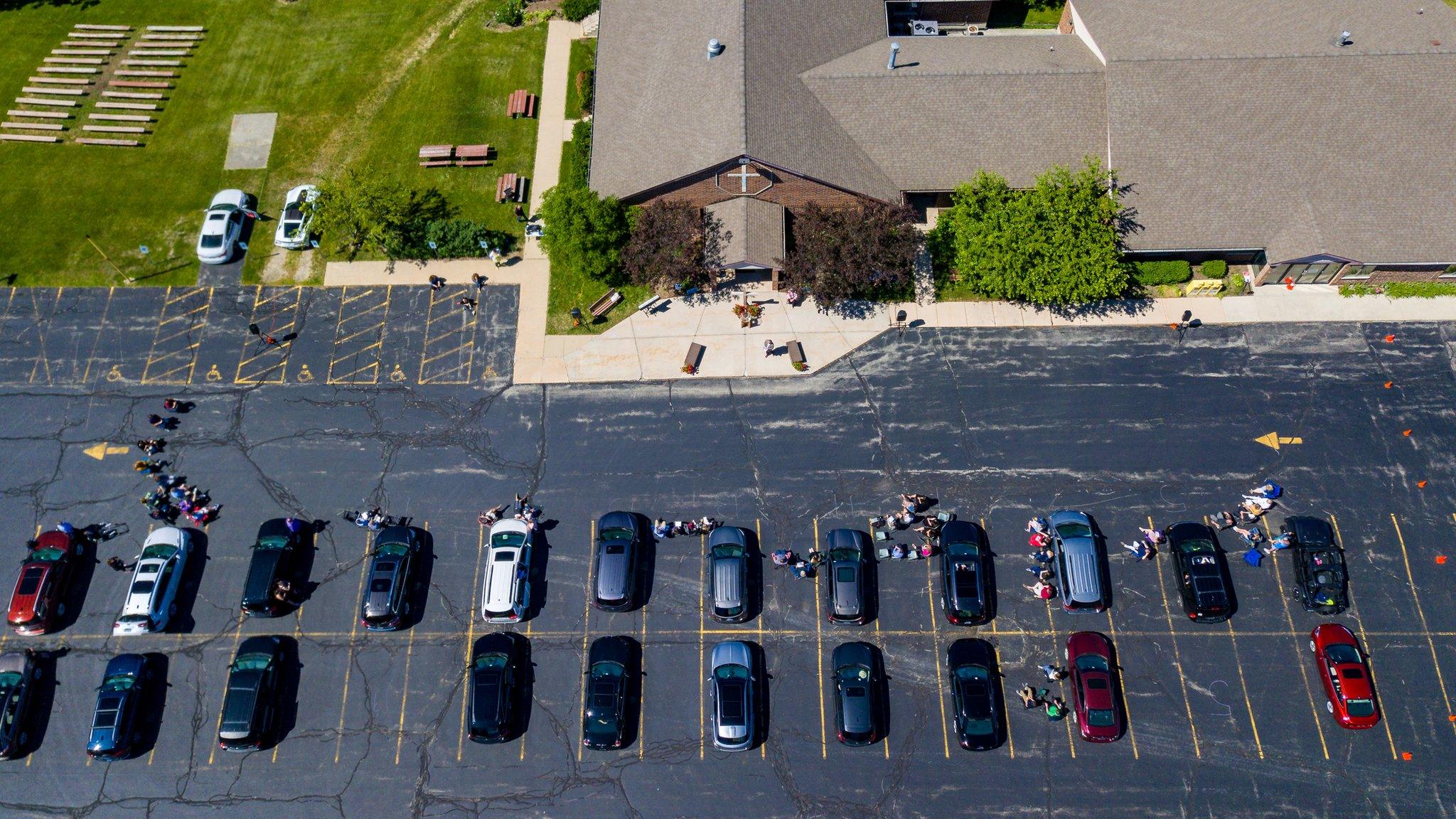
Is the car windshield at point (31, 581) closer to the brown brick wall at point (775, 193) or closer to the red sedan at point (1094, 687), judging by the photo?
the brown brick wall at point (775, 193)

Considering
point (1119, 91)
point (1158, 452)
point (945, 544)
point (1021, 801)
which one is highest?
point (1119, 91)

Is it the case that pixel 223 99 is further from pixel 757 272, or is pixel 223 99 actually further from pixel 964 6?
pixel 964 6

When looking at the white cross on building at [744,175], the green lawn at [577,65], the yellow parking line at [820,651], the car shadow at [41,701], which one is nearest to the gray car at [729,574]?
the yellow parking line at [820,651]

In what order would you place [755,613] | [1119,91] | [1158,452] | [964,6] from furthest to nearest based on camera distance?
[964,6] → [1119,91] → [1158,452] → [755,613]

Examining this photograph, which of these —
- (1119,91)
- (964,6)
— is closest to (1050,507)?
(1119,91)

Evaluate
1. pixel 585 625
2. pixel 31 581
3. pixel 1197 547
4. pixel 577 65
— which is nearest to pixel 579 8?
pixel 577 65

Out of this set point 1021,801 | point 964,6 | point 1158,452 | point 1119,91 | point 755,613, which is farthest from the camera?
point 964,6

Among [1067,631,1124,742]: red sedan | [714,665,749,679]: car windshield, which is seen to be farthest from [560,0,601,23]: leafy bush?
[1067,631,1124,742]: red sedan
